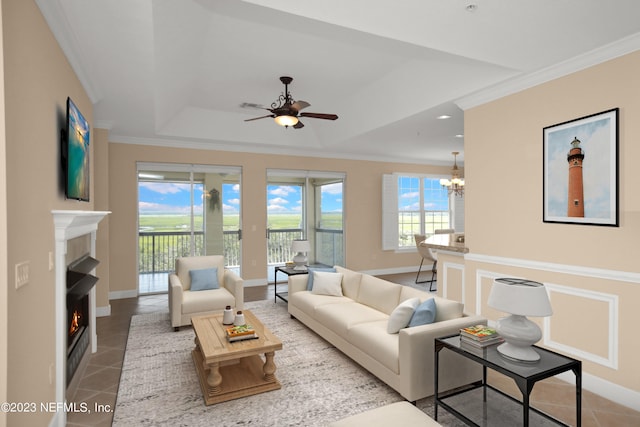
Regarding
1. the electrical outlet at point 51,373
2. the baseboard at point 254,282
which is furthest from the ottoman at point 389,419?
the baseboard at point 254,282

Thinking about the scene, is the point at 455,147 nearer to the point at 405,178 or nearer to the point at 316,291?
the point at 405,178

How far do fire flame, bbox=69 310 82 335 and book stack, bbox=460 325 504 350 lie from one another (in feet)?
10.5

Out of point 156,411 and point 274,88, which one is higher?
point 274,88

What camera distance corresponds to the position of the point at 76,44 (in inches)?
109

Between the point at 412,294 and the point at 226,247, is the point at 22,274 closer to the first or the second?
the point at 412,294

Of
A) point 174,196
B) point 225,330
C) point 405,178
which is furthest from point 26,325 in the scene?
point 405,178

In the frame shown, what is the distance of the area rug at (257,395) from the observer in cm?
255

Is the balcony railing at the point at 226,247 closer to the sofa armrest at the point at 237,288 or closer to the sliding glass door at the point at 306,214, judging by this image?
the sliding glass door at the point at 306,214

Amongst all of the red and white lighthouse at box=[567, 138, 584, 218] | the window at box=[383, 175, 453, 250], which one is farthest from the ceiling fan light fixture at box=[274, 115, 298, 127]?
the window at box=[383, 175, 453, 250]

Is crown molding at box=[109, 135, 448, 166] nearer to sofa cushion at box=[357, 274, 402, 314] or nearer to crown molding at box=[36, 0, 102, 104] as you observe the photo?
crown molding at box=[36, 0, 102, 104]

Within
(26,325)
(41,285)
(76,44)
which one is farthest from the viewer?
(76,44)

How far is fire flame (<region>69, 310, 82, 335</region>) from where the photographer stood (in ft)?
10.0

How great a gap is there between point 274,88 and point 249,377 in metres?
3.82

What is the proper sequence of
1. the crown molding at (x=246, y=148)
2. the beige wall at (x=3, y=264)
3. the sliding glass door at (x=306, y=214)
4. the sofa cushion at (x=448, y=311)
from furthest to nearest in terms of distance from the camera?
the sliding glass door at (x=306, y=214) → the crown molding at (x=246, y=148) → the sofa cushion at (x=448, y=311) → the beige wall at (x=3, y=264)
